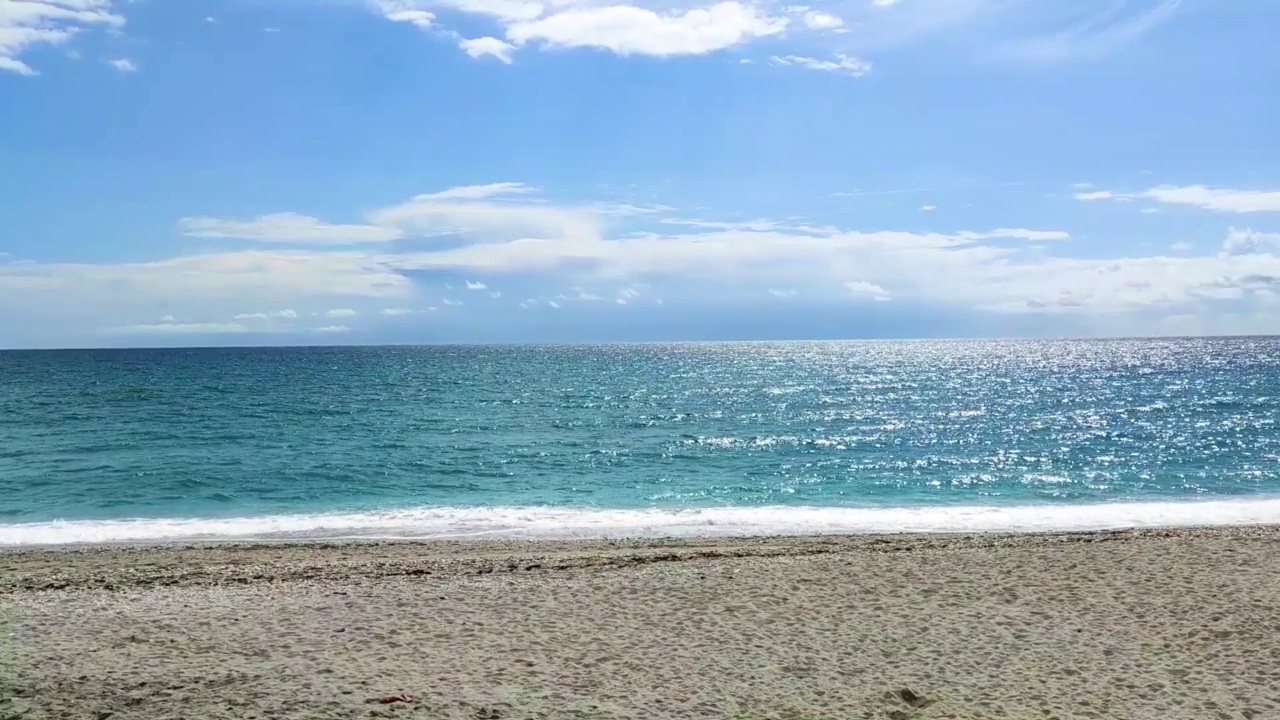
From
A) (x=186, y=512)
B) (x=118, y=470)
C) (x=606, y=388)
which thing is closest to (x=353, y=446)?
(x=118, y=470)

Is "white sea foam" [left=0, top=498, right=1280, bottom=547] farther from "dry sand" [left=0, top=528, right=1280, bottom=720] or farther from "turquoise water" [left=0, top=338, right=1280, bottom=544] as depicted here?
"dry sand" [left=0, top=528, right=1280, bottom=720]

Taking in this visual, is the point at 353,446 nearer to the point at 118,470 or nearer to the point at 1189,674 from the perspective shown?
the point at 118,470

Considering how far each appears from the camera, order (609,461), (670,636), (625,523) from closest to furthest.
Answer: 1. (670,636)
2. (625,523)
3. (609,461)

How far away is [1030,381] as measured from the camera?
81000mm

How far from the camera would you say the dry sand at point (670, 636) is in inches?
327

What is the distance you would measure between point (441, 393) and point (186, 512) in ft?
136

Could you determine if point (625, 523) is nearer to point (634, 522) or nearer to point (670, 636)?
point (634, 522)

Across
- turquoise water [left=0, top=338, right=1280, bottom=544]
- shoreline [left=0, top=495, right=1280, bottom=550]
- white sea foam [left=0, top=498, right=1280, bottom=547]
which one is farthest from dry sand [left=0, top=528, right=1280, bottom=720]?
turquoise water [left=0, top=338, right=1280, bottom=544]

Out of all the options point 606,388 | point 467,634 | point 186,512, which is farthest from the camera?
point 606,388

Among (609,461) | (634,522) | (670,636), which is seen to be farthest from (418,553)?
(609,461)

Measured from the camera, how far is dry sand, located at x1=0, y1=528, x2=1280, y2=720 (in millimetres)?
8312

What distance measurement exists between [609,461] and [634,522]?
424 inches

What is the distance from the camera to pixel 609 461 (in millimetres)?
32125

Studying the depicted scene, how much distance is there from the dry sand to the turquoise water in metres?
6.89
